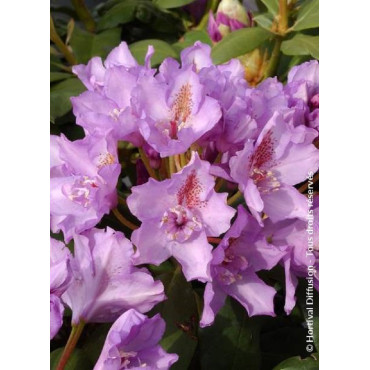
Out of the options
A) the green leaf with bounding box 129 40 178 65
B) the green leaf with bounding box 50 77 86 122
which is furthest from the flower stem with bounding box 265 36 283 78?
the green leaf with bounding box 50 77 86 122

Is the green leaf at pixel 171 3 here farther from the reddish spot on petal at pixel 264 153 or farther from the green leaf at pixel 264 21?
the reddish spot on petal at pixel 264 153

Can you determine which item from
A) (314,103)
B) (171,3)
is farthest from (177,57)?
(314,103)

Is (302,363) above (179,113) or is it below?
below

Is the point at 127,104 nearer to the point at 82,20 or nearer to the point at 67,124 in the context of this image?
the point at 67,124

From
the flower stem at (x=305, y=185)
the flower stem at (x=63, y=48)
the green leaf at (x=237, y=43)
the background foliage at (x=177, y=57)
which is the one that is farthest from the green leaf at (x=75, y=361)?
the flower stem at (x=63, y=48)

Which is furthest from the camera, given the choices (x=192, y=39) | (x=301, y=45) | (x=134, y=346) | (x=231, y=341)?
(x=192, y=39)

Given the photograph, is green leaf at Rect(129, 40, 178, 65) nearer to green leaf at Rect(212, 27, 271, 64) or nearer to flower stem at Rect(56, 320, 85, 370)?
Answer: green leaf at Rect(212, 27, 271, 64)

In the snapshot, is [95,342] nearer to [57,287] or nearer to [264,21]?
[57,287]
